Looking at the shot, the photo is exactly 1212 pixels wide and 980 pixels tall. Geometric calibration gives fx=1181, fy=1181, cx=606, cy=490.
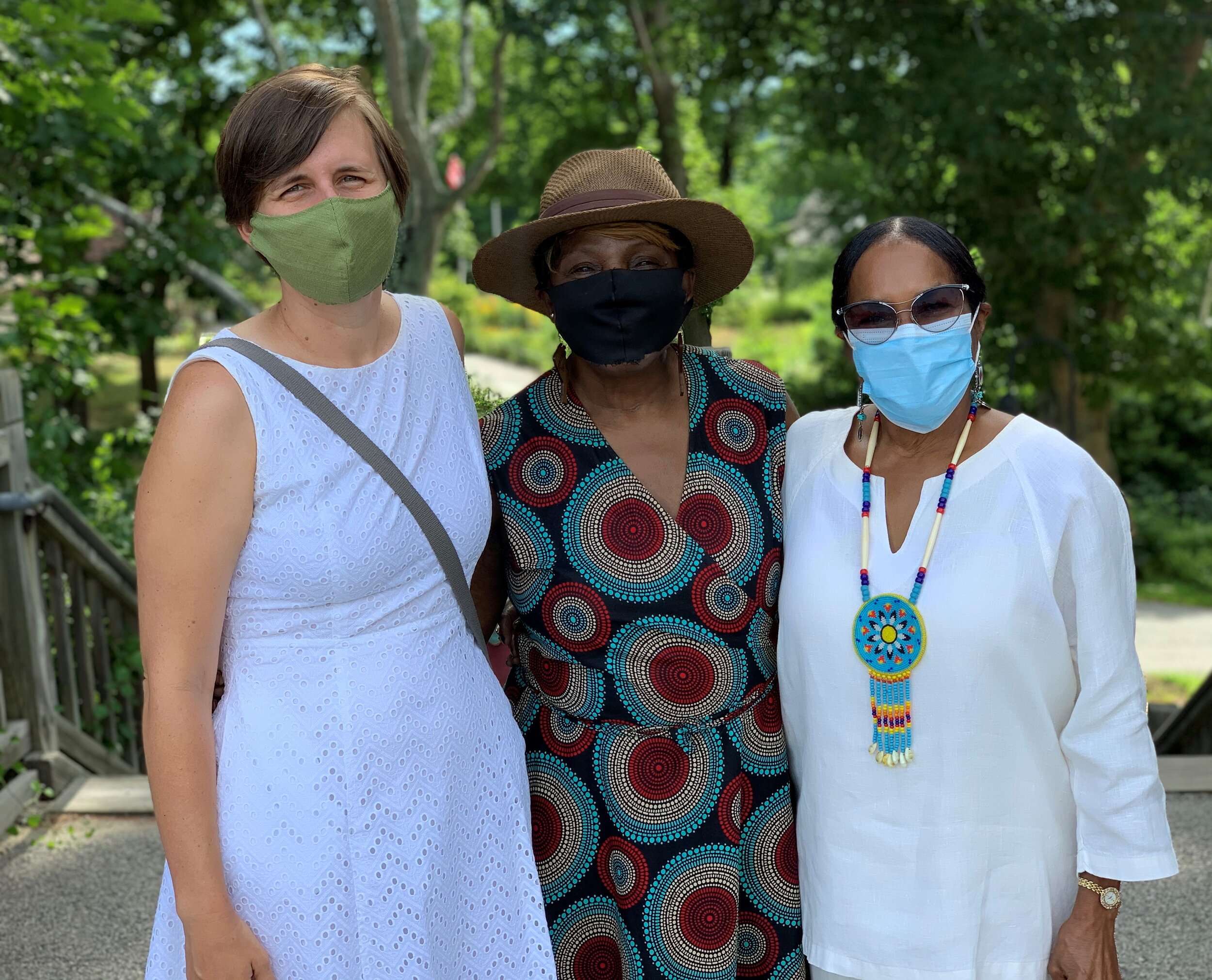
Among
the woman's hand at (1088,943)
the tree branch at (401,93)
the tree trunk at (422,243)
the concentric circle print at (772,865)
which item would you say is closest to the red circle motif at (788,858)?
the concentric circle print at (772,865)

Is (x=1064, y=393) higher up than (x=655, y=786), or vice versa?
(x=655, y=786)

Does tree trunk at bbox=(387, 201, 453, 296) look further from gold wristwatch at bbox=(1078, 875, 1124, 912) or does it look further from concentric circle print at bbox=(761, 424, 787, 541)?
gold wristwatch at bbox=(1078, 875, 1124, 912)

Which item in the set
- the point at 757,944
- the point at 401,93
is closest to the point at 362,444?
the point at 757,944

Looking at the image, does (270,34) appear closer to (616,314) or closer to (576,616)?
(616,314)

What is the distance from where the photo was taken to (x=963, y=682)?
2051 mm

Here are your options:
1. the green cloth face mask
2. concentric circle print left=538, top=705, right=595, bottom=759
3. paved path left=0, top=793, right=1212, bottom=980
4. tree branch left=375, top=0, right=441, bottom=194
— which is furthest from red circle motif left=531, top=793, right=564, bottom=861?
tree branch left=375, top=0, right=441, bottom=194

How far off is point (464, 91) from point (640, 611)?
9014 millimetres

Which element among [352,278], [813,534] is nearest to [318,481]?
[352,278]

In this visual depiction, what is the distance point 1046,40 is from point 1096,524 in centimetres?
742

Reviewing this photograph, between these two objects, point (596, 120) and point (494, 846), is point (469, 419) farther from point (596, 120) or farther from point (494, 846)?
point (596, 120)

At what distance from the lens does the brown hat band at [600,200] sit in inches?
92.5

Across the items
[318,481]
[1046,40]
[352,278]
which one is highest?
[1046,40]

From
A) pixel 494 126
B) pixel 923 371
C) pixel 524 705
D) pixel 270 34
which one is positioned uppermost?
pixel 270 34

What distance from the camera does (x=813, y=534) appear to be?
7.36 ft
